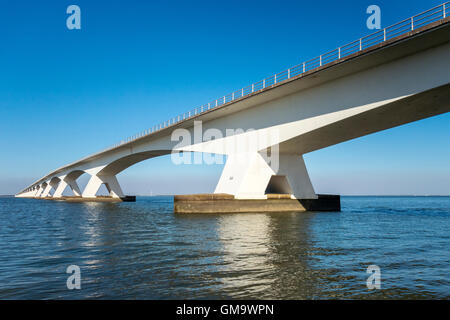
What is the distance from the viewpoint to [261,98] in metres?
26.7

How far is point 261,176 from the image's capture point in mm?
28672

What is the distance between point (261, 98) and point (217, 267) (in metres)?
19.9

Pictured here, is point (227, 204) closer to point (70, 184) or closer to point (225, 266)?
point (225, 266)

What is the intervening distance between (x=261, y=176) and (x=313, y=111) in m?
7.71

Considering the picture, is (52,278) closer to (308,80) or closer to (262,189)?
(308,80)

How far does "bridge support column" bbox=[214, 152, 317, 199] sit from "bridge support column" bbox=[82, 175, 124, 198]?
38.2 metres

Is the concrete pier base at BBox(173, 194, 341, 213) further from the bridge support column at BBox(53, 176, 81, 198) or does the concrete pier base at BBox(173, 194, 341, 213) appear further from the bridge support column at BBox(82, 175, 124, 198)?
the bridge support column at BBox(53, 176, 81, 198)

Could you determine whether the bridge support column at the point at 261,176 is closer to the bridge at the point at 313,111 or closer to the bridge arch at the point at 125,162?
the bridge at the point at 313,111

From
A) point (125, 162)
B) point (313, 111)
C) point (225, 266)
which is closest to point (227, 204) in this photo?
point (313, 111)

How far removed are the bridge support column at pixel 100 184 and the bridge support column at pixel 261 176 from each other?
1504 inches

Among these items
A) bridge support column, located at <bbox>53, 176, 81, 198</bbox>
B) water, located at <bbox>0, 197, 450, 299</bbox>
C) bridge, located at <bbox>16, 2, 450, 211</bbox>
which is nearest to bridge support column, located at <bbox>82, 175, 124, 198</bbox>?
bridge support column, located at <bbox>53, 176, 81, 198</bbox>

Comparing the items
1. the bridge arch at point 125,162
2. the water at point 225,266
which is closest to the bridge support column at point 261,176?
the water at point 225,266

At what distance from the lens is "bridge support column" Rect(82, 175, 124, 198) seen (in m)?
61.7
